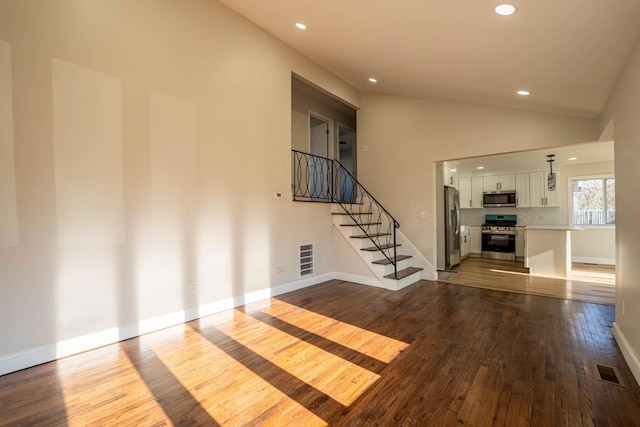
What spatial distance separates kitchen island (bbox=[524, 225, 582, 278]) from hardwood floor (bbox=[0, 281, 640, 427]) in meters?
2.08

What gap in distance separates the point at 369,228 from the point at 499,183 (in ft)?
15.7

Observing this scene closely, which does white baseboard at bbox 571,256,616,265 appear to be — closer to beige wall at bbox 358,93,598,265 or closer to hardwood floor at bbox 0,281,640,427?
hardwood floor at bbox 0,281,640,427

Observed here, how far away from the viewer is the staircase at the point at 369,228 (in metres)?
5.02

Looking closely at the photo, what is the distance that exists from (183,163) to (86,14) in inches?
61.2

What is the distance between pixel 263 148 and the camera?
4.33 meters

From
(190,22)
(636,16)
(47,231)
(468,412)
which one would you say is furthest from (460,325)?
(190,22)

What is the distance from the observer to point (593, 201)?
7.21 metres

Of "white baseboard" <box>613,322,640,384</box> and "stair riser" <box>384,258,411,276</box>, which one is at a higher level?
"stair riser" <box>384,258,411,276</box>

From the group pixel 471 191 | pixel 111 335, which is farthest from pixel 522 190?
pixel 111 335

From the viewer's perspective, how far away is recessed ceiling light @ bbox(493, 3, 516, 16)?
2.12 m

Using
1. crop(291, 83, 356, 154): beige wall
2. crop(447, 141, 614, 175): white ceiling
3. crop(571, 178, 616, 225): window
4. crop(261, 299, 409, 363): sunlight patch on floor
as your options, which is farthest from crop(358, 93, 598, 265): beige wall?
crop(571, 178, 616, 225): window

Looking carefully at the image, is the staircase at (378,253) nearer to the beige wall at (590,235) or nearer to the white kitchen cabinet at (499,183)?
the white kitchen cabinet at (499,183)

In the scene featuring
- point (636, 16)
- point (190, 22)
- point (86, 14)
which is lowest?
point (636, 16)

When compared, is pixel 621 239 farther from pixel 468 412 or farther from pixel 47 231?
pixel 47 231
